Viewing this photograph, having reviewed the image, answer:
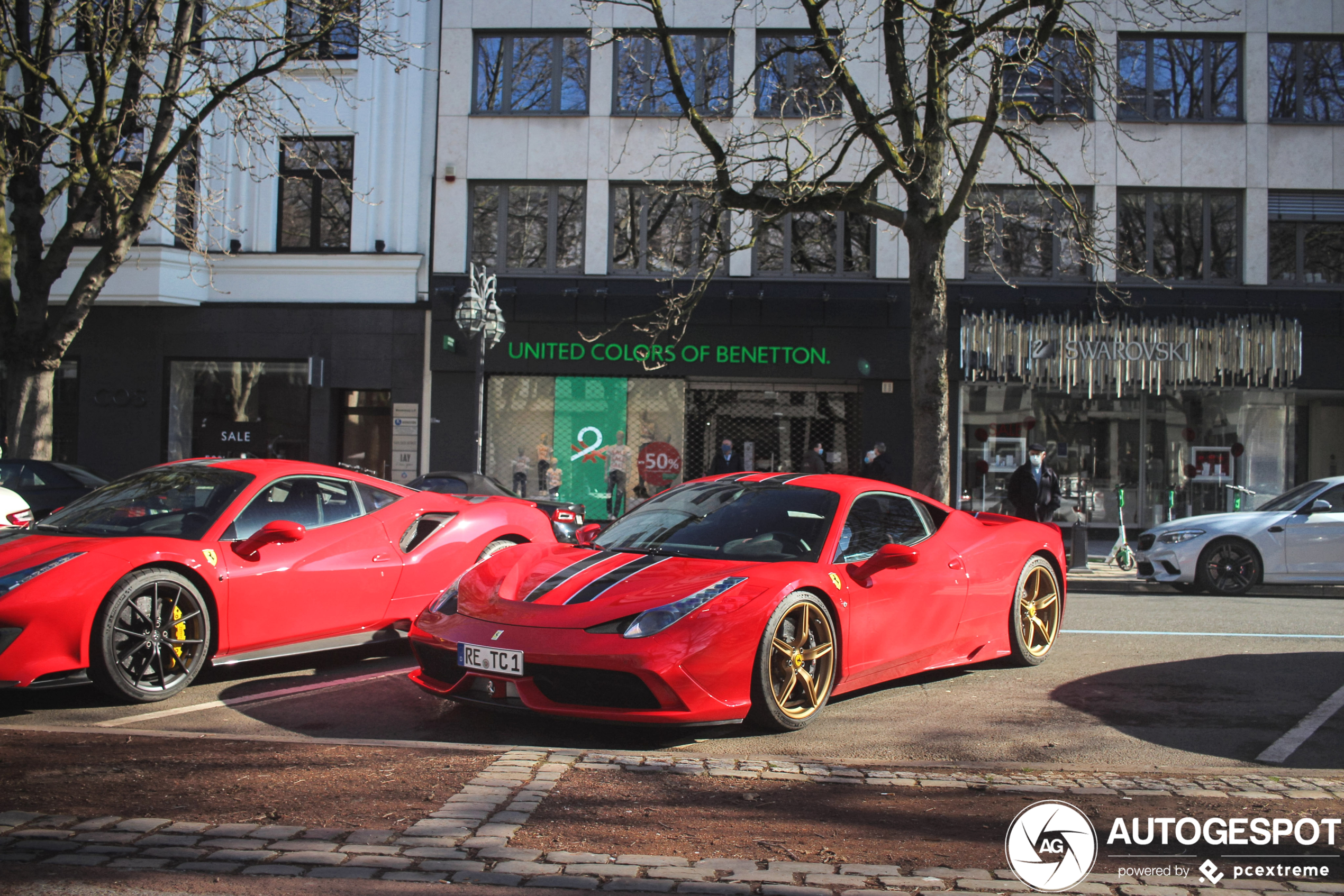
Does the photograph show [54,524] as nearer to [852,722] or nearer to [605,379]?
[852,722]

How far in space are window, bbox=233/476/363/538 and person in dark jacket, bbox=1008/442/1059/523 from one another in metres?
10.5

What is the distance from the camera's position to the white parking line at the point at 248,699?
213 inches

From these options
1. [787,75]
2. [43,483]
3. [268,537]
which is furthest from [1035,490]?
[43,483]

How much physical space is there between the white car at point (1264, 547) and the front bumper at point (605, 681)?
30.3ft

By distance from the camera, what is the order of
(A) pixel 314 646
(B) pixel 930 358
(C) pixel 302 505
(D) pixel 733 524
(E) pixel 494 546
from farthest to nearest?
(B) pixel 930 358, (E) pixel 494 546, (C) pixel 302 505, (A) pixel 314 646, (D) pixel 733 524

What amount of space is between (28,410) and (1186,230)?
19205 millimetres

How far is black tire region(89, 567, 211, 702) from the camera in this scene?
559 cm

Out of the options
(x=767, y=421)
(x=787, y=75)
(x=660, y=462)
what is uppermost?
(x=787, y=75)

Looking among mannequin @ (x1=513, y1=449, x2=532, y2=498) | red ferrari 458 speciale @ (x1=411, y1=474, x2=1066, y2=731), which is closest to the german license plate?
red ferrari 458 speciale @ (x1=411, y1=474, x2=1066, y2=731)

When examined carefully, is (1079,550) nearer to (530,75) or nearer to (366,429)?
(366,429)

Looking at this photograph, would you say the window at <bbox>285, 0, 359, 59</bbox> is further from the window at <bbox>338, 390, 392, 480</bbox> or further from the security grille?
the security grille

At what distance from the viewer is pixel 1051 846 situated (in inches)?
140

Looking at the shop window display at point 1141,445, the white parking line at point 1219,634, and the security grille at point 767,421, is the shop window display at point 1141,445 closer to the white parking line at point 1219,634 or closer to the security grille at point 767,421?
the security grille at point 767,421

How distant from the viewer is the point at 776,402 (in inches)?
813
